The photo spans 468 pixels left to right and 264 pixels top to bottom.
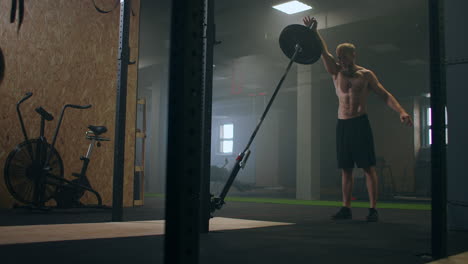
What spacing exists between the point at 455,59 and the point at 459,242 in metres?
1.50

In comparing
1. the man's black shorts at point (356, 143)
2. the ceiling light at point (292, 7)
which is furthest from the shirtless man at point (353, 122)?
the ceiling light at point (292, 7)

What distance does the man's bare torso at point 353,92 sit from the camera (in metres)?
4.21

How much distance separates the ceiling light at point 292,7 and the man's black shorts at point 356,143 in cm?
409

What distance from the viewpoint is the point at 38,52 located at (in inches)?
218

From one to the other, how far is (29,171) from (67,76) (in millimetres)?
1462

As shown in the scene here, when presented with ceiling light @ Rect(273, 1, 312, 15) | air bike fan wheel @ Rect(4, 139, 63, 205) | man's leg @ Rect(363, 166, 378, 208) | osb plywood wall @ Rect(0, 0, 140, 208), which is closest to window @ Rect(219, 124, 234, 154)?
ceiling light @ Rect(273, 1, 312, 15)

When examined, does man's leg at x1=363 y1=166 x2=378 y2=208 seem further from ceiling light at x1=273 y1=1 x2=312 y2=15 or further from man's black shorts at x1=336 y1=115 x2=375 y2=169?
ceiling light at x1=273 y1=1 x2=312 y2=15

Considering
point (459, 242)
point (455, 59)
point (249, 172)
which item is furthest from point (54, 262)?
point (249, 172)

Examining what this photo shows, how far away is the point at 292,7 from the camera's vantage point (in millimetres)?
7938

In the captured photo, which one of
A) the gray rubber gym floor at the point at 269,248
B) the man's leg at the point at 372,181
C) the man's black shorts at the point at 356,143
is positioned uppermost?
the man's black shorts at the point at 356,143

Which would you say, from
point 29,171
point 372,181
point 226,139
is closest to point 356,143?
point 372,181

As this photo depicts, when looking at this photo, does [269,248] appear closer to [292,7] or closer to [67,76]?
[67,76]

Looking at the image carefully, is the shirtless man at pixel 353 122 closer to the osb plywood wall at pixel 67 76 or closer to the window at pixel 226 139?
the osb plywood wall at pixel 67 76

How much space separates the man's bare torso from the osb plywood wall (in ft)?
10.2
